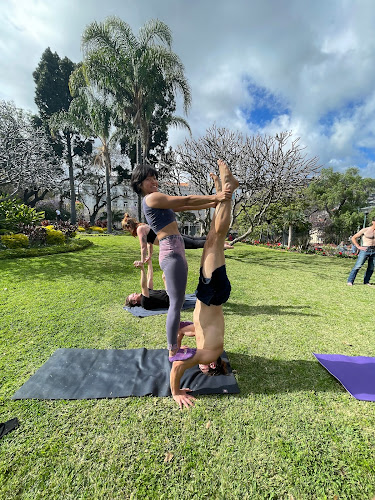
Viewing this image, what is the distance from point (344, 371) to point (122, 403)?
95.2 inches

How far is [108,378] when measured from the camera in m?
2.40

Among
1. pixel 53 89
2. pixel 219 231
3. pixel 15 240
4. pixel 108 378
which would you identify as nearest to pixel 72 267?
pixel 15 240

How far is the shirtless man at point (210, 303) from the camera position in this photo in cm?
204

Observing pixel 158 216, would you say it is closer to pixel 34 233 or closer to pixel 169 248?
pixel 169 248

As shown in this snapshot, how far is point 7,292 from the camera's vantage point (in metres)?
4.91

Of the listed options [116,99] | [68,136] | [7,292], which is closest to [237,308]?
[7,292]

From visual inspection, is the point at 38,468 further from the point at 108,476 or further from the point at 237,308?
the point at 237,308

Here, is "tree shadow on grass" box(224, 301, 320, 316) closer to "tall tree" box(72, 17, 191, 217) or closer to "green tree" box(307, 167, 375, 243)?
"tall tree" box(72, 17, 191, 217)

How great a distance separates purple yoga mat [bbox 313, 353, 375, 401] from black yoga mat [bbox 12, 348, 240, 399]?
117 centimetres

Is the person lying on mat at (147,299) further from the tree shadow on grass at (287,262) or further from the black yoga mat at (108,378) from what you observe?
the tree shadow on grass at (287,262)

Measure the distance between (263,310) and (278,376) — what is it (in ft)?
6.54

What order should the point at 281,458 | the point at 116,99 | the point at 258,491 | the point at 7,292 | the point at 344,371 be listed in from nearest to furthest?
1. the point at 258,491
2. the point at 281,458
3. the point at 344,371
4. the point at 7,292
5. the point at 116,99

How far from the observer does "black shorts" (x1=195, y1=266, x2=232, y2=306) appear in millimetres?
2080

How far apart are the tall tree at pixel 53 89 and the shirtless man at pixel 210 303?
26615 millimetres
